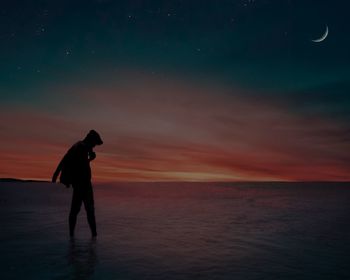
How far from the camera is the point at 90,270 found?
6.20 m

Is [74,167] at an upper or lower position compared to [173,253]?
upper

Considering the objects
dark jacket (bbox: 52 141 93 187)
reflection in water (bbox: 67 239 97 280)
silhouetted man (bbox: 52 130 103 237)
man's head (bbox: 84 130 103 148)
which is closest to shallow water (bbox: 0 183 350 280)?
reflection in water (bbox: 67 239 97 280)

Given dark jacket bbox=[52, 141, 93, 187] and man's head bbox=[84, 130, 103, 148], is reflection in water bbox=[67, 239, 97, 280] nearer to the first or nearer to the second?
dark jacket bbox=[52, 141, 93, 187]

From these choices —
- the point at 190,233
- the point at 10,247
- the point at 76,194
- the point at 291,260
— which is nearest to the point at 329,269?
the point at 291,260

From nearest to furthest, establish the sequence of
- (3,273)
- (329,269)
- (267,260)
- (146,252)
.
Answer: (3,273), (329,269), (267,260), (146,252)

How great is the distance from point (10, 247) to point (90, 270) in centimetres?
301

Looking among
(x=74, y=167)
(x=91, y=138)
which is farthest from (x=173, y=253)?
(x=91, y=138)

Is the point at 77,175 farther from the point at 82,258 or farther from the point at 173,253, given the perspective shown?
the point at 173,253

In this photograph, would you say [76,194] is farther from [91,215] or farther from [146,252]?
[146,252]

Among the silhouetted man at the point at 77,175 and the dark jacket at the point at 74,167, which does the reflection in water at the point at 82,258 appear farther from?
the dark jacket at the point at 74,167

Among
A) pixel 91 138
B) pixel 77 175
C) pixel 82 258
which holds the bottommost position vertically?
pixel 82 258

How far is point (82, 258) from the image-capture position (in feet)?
23.1

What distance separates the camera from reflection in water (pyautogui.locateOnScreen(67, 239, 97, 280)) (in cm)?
594

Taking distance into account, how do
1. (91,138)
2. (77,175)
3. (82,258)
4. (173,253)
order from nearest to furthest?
(82,258) < (173,253) < (77,175) < (91,138)
